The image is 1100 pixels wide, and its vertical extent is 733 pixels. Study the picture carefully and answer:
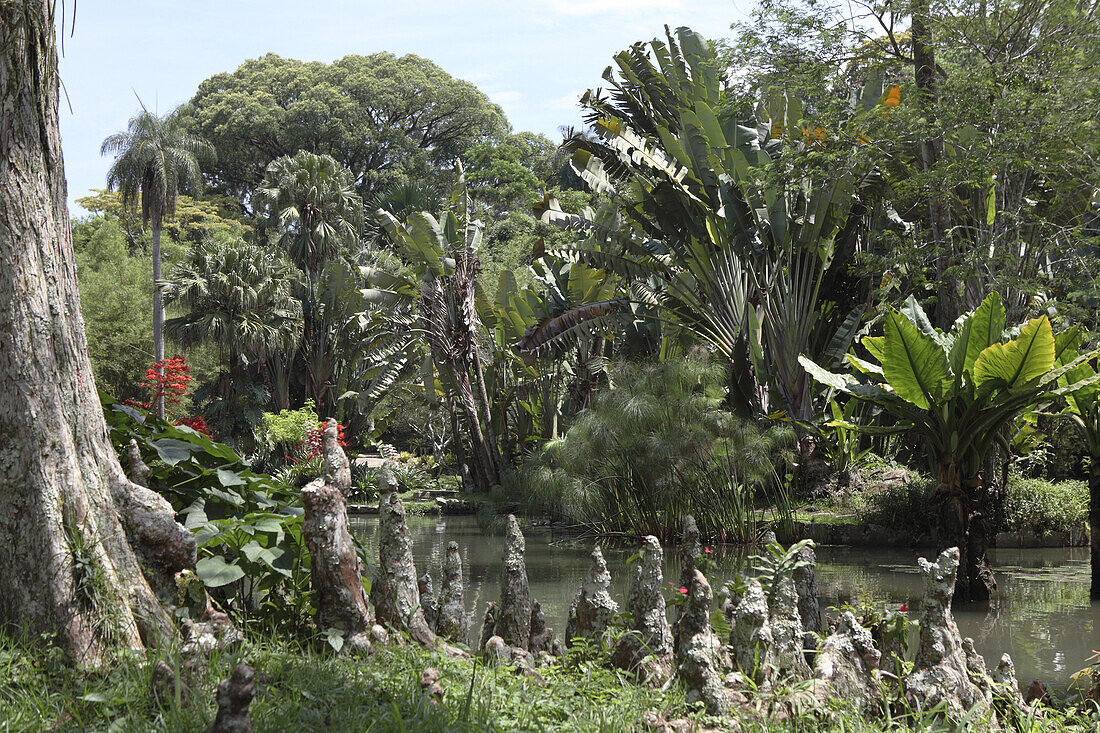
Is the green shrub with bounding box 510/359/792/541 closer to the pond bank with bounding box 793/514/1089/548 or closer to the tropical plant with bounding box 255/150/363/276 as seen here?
the pond bank with bounding box 793/514/1089/548

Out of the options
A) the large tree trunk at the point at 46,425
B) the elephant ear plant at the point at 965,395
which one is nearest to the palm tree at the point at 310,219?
the elephant ear plant at the point at 965,395

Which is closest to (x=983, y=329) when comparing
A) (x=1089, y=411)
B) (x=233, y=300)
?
(x=1089, y=411)

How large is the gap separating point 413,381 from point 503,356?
6014mm

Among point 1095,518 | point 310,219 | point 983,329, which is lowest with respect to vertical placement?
point 1095,518

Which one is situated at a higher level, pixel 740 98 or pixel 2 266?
pixel 740 98

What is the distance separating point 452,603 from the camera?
421 centimetres

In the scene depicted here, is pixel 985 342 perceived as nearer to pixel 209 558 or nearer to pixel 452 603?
pixel 452 603

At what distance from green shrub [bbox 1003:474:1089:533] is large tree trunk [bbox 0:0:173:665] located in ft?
38.9

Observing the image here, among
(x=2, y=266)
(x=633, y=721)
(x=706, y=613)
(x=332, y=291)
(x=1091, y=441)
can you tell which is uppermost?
(x=332, y=291)

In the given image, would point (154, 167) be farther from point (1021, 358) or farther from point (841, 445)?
point (1021, 358)

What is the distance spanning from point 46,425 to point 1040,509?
12523mm

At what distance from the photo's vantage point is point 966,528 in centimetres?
752

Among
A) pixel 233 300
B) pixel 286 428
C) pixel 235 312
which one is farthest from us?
pixel 233 300

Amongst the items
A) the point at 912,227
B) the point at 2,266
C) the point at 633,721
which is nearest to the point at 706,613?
the point at 633,721
